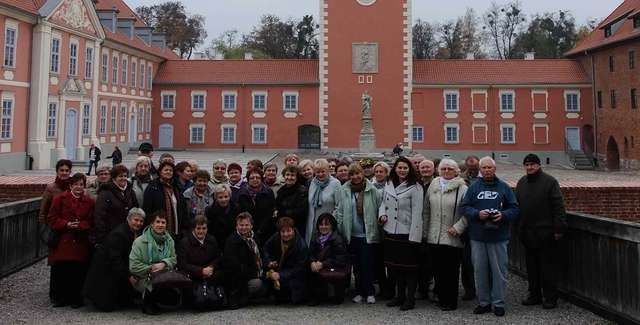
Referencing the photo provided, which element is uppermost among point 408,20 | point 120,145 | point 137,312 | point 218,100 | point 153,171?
point 408,20

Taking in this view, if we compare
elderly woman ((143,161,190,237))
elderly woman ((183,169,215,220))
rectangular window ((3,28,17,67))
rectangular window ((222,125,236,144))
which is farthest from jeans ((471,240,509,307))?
rectangular window ((222,125,236,144))

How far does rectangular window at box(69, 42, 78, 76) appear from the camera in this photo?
82.7ft

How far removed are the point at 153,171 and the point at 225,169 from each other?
3.65ft

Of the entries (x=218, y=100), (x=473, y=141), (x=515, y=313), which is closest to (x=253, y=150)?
(x=218, y=100)

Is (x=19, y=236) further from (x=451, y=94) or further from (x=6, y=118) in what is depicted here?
(x=451, y=94)

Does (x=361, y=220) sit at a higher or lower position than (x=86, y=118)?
lower

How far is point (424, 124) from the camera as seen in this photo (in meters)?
35.0

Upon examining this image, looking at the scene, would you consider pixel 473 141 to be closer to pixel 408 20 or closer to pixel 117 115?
pixel 408 20

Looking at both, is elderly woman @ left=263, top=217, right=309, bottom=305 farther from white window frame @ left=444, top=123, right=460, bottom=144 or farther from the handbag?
white window frame @ left=444, top=123, right=460, bottom=144

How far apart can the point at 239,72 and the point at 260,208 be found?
102 ft

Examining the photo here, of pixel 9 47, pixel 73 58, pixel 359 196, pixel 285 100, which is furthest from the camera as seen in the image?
pixel 285 100

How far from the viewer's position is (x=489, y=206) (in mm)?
5652

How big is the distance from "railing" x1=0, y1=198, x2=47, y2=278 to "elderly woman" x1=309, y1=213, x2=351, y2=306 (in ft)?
14.2

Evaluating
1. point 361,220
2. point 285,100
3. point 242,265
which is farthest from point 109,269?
point 285,100
